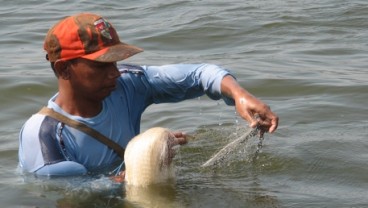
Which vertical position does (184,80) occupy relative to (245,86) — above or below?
above

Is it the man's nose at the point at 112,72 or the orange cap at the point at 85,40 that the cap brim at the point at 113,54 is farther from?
the man's nose at the point at 112,72

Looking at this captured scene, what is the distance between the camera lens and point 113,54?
196 inches

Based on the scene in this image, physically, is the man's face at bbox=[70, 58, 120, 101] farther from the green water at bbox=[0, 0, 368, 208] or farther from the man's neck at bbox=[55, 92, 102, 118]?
the green water at bbox=[0, 0, 368, 208]

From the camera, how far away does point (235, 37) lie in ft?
36.6

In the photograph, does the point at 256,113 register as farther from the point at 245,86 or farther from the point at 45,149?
the point at 245,86

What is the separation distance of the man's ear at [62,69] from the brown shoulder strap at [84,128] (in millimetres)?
204

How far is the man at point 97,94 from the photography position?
5039 millimetres

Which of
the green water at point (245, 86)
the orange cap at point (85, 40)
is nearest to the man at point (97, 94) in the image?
the orange cap at point (85, 40)

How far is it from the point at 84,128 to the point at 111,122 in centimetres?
18

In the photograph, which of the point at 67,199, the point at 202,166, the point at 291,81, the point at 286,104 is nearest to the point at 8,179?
the point at 67,199

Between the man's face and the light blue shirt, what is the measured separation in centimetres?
19

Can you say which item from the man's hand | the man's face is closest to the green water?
the man's face

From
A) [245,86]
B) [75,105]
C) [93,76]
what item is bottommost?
[245,86]

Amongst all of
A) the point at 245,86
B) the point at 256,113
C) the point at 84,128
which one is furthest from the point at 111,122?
the point at 245,86
